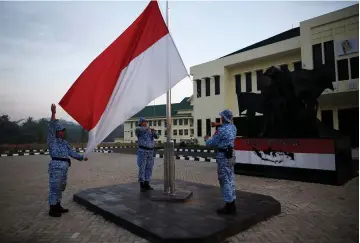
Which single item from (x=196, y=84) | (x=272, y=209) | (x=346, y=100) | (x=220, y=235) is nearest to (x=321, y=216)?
(x=272, y=209)

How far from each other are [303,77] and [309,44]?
1190 cm

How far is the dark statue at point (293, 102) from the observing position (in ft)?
27.6

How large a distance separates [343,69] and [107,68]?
17628 mm

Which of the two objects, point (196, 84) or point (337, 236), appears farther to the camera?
point (196, 84)

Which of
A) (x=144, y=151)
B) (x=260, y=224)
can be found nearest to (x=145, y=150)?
(x=144, y=151)

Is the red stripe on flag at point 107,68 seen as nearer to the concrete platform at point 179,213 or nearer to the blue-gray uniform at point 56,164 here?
the blue-gray uniform at point 56,164

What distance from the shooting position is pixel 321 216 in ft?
15.2

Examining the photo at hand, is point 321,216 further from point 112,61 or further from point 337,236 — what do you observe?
point 112,61

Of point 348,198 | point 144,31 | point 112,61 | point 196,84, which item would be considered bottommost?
point 348,198

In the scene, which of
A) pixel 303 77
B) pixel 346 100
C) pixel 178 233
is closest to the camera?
pixel 178 233

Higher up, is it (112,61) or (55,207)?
(112,61)

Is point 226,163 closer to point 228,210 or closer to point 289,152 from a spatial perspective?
point 228,210

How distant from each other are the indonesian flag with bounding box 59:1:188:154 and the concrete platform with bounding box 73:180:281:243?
4.63 ft

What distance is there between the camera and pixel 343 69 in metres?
17.2
